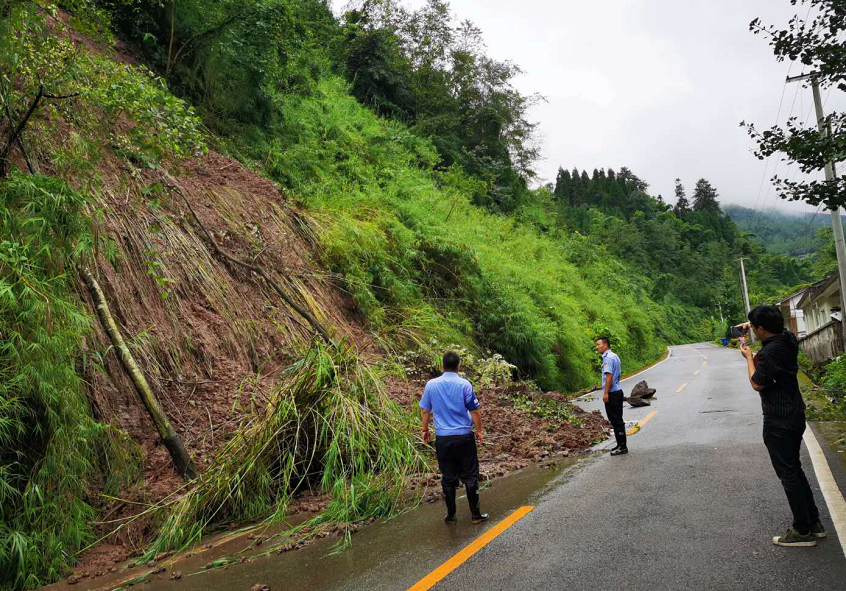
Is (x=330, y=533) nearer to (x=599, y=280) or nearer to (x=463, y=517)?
(x=463, y=517)

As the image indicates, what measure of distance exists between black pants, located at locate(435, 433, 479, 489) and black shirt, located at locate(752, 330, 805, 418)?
248 centimetres

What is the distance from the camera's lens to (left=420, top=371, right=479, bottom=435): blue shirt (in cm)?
557

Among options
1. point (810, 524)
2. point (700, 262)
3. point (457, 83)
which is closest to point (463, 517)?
point (810, 524)

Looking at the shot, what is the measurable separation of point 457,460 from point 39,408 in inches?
149

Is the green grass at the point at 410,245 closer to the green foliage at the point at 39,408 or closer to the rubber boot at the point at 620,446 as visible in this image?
the rubber boot at the point at 620,446

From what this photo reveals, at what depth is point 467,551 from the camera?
15.1 feet

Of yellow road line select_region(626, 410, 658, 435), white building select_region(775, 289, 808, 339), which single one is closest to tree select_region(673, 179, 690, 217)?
white building select_region(775, 289, 808, 339)

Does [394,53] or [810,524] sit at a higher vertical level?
[394,53]

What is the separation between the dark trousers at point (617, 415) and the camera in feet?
27.9

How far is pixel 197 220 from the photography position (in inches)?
406

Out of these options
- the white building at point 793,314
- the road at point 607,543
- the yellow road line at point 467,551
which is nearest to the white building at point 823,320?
the white building at point 793,314

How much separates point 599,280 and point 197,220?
101 ft

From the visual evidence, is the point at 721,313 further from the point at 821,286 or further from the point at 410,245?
the point at 410,245

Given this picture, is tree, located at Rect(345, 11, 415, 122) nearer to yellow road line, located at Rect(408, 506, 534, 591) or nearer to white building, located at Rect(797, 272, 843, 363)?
white building, located at Rect(797, 272, 843, 363)
